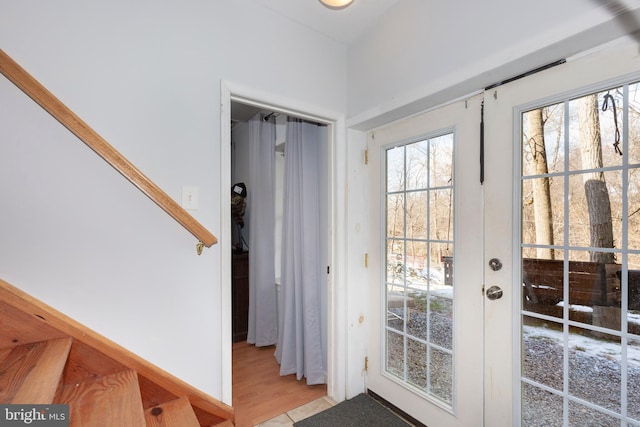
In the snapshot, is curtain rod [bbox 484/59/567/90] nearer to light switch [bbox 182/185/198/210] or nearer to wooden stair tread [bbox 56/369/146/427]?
light switch [bbox 182/185/198/210]

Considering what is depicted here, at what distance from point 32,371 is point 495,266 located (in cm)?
180

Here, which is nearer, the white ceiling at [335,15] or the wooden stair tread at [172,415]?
the wooden stair tread at [172,415]

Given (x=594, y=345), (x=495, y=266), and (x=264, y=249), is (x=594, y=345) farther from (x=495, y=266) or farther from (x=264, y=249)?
(x=264, y=249)

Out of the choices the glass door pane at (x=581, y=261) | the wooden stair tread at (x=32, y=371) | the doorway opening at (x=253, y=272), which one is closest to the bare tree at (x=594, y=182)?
the glass door pane at (x=581, y=261)

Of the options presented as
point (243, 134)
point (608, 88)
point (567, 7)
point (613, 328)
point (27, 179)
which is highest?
point (243, 134)

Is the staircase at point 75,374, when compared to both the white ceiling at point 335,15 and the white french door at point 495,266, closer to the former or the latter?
the white french door at point 495,266

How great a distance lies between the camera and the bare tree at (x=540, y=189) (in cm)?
124

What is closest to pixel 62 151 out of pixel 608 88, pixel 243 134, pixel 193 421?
pixel 193 421

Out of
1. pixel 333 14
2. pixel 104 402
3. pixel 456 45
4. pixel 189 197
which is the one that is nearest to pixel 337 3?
pixel 333 14

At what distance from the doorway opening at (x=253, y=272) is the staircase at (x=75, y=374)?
773 millimetres

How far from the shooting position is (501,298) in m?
1.37

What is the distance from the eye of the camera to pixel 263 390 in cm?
216

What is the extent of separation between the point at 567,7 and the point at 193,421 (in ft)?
6.87

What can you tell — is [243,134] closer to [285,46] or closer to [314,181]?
[314,181]
